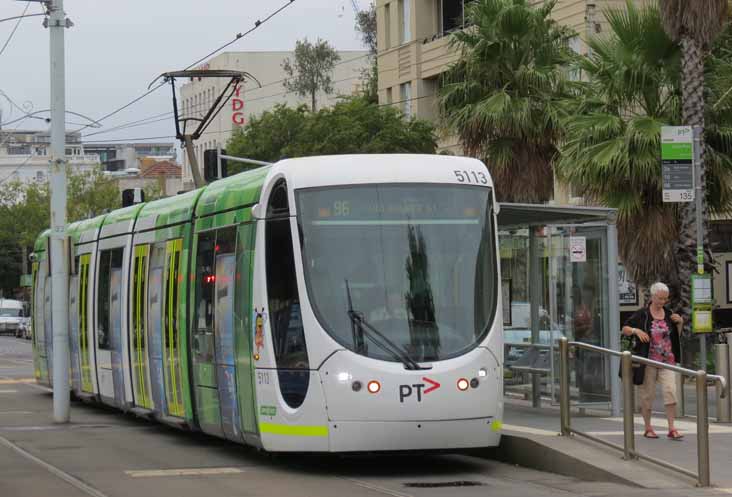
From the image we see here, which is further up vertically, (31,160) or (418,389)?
(31,160)

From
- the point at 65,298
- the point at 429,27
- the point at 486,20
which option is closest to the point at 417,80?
the point at 429,27

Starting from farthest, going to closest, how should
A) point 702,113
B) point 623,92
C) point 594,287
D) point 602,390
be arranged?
point 623,92 < point 702,113 < point 594,287 < point 602,390

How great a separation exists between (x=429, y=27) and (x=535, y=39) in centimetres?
2081

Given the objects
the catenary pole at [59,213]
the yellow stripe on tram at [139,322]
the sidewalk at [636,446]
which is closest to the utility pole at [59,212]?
the catenary pole at [59,213]

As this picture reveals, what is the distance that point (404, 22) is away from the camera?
2135 inches

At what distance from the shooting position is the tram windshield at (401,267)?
13500mm

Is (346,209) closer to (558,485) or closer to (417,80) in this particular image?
(558,485)

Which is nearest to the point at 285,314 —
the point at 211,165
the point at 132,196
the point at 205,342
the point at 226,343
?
the point at 226,343

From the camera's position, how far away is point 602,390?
16.3 meters

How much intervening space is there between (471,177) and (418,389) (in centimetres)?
235

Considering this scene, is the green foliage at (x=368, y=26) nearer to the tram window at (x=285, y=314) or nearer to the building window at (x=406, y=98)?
the building window at (x=406, y=98)

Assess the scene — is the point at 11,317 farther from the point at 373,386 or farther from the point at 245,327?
the point at 373,386

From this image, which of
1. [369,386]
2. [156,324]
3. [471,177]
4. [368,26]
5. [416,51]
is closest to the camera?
[369,386]

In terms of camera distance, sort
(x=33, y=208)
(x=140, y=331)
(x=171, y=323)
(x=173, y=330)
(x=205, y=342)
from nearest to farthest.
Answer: (x=205, y=342) < (x=173, y=330) < (x=171, y=323) < (x=140, y=331) < (x=33, y=208)
